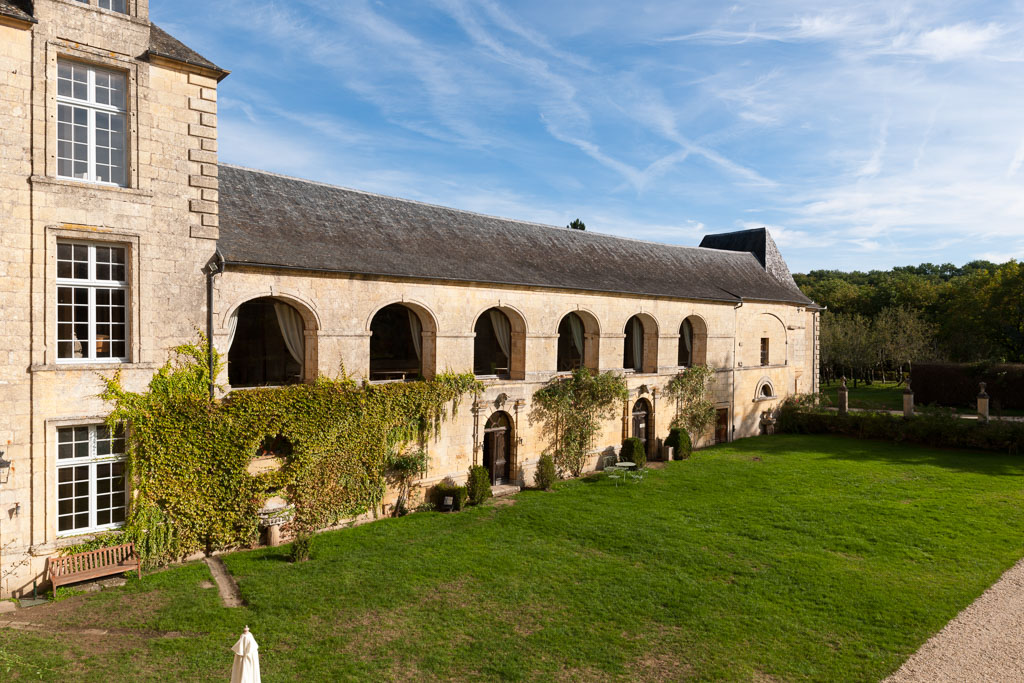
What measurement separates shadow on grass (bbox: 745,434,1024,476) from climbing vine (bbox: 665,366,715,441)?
1.86m

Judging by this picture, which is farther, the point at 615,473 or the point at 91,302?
the point at 615,473

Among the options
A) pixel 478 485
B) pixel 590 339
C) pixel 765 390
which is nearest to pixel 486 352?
pixel 590 339

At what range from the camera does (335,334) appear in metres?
14.2

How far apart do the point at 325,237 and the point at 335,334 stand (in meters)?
2.81

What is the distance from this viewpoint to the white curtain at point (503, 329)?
18.5m

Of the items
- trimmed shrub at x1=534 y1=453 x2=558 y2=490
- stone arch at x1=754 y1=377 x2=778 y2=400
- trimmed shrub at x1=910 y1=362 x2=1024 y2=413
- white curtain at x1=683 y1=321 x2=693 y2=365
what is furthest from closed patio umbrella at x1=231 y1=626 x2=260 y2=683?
trimmed shrub at x1=910 y1=362 x2=1024 y2=413

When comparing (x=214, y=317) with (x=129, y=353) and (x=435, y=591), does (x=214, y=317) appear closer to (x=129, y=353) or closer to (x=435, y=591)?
(x=129, y=353)

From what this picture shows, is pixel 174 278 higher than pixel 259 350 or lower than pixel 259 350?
higher

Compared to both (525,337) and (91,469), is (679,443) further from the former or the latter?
(91,469)

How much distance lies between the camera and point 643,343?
74.7 ft

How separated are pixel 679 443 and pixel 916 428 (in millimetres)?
11242

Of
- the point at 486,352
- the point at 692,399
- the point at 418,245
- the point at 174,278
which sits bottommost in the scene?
the point at 692,399

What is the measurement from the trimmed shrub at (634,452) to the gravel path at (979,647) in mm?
10562

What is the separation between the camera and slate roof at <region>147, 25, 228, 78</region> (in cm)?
1166
